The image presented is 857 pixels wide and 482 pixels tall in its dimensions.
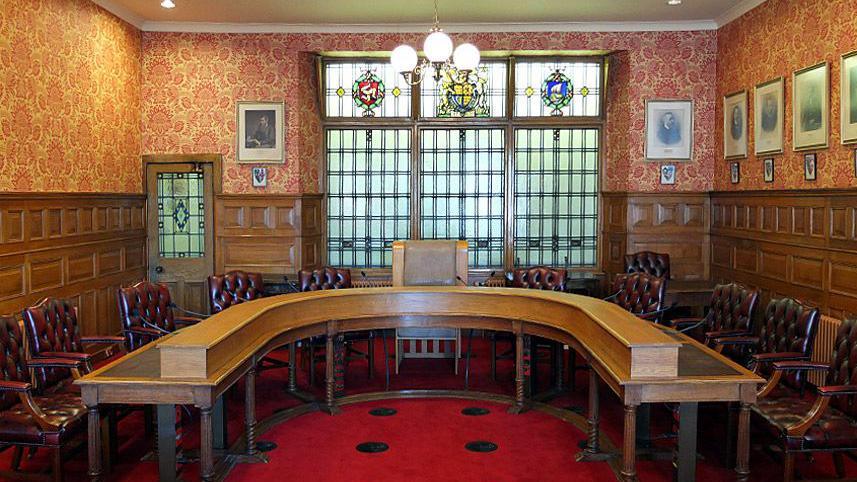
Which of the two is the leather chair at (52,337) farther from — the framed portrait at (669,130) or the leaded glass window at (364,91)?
the framed portrait at (669,130)

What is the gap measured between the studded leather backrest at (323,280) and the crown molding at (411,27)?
336cm

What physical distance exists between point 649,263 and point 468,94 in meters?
3.03

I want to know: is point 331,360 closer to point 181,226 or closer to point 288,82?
point 181,226

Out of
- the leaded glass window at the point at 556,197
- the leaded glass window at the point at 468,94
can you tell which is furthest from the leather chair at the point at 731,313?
the leaded glass window at the point at 468,94

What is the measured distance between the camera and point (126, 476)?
4867 mm

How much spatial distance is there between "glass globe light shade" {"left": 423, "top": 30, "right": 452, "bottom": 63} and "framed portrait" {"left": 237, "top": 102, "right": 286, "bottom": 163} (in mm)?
3725

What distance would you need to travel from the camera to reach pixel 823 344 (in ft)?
22.2

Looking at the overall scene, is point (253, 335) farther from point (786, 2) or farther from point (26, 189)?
point (786, 2)

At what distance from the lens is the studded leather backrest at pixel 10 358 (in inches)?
181

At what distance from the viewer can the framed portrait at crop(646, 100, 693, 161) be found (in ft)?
30.3

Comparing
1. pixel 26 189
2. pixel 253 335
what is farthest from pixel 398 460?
pixel 26 189

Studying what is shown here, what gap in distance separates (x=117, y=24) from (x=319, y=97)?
7.86 ft

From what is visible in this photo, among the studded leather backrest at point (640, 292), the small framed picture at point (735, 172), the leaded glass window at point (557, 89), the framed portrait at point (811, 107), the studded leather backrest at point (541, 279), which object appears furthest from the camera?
the leaded glass window at point (557, 89)

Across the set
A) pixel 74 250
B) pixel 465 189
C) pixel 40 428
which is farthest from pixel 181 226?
pixel 40 428
